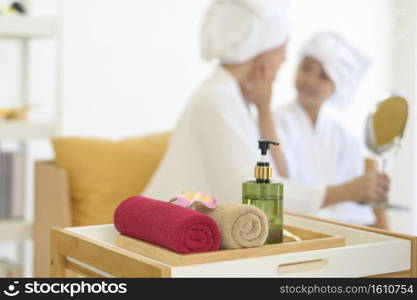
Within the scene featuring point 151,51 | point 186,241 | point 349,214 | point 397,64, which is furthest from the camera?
point 397,64

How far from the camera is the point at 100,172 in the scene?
2.10 meters

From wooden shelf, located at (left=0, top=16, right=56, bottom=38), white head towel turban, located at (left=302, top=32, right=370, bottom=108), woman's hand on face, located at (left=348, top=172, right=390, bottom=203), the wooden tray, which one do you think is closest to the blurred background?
wooden shelf, located at (left=0, top=16, right=56, bottom=38)

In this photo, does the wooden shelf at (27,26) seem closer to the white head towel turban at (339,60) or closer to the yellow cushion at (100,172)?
the yellow cushion at (100,172)

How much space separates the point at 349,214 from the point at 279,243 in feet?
4.33

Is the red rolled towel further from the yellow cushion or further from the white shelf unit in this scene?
the white shelf unit

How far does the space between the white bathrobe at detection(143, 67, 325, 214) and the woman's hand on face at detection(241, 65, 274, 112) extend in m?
0.05

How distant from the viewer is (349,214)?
2.27m

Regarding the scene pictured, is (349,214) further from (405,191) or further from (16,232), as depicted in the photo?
(405,191)

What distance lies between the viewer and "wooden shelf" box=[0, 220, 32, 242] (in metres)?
2.36

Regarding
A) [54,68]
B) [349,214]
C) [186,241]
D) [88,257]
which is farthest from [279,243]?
[54,68]

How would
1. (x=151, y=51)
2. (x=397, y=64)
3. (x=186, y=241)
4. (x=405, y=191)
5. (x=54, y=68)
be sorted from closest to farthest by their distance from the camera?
1. (x=186, y=241)
2. (x=54, y=68)
3. (x=151, y=51)
4. (x=405, y=191)
5. (x=397, y=64)

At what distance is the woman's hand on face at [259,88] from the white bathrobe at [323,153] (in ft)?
1.00

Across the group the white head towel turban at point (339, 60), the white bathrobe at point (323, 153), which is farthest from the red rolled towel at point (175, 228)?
the white head towel turban at point (339, 60)

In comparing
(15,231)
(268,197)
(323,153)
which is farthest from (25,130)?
(268,197)
